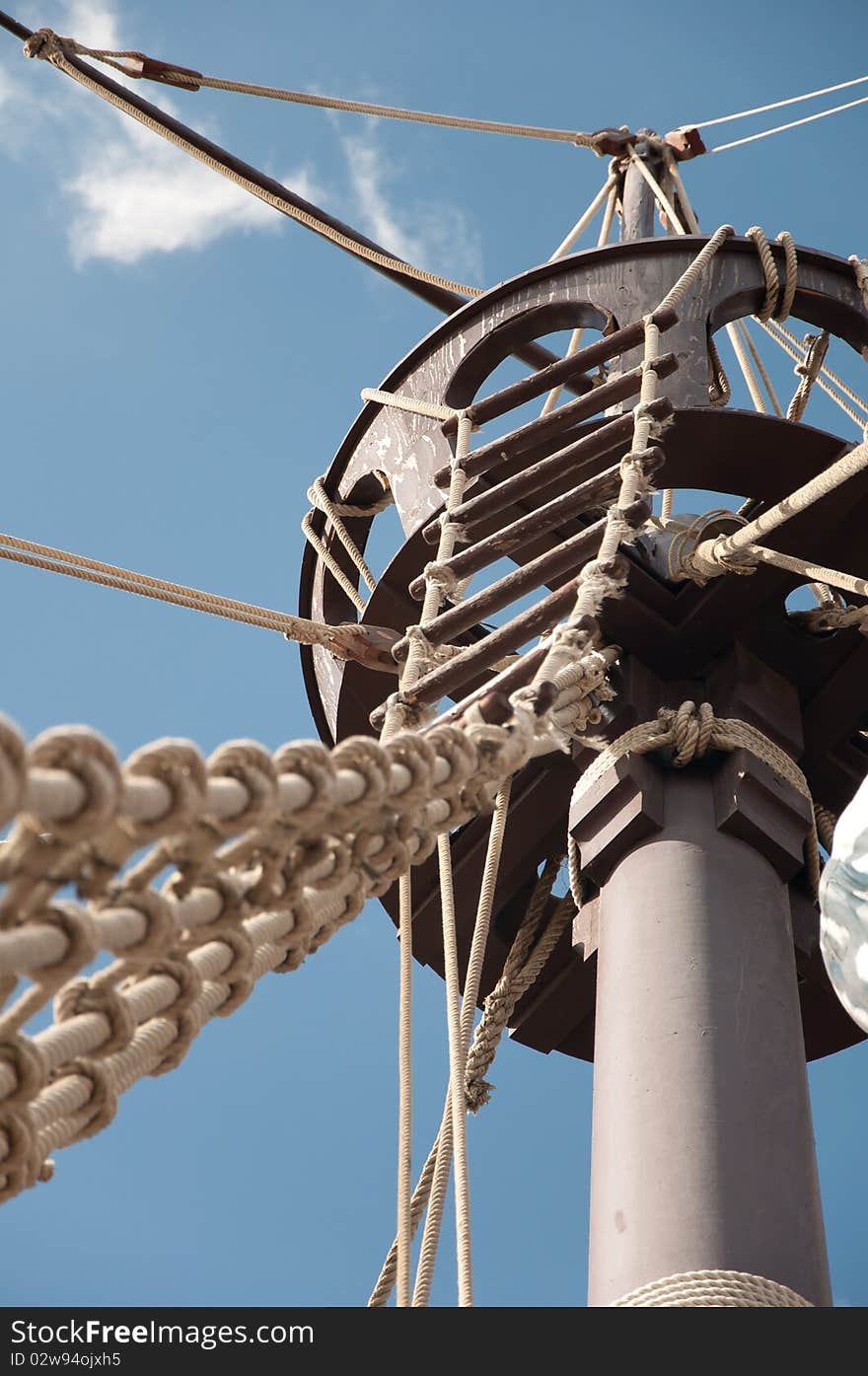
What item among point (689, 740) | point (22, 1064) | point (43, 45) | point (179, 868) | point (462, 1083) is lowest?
point (22, 1064)

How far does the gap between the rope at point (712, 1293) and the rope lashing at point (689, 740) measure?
1.40 meters

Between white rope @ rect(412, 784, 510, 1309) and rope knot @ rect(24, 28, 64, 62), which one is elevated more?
rope knot @ rect(24, 28, 64, 62)

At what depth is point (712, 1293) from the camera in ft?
11.1

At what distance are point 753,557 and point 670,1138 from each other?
152cm

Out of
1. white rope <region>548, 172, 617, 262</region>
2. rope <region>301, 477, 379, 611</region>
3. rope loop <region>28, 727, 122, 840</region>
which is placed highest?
white rope <region>548, 172, 617, 262</region>

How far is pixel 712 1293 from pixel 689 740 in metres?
1.48

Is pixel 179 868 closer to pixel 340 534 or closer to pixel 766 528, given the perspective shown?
pixel 766 528

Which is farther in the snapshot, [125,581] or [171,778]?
[125,581]

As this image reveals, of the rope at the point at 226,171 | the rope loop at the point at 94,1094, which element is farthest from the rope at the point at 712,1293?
the rope at the point at 226,171

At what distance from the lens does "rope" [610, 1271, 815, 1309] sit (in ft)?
11.0

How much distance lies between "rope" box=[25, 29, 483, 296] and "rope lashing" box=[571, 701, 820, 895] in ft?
9.42

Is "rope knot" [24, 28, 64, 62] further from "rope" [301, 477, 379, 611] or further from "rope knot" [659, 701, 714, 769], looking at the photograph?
"rope knot" [659, 701, 714, 769]

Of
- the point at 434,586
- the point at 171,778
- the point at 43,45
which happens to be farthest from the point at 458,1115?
the point at 43,45

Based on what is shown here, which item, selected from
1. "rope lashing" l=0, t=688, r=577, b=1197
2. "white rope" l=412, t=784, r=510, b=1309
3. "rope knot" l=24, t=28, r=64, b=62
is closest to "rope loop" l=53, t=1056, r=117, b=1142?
"rope lashing" l=0, t=688, r=577, b=1197
